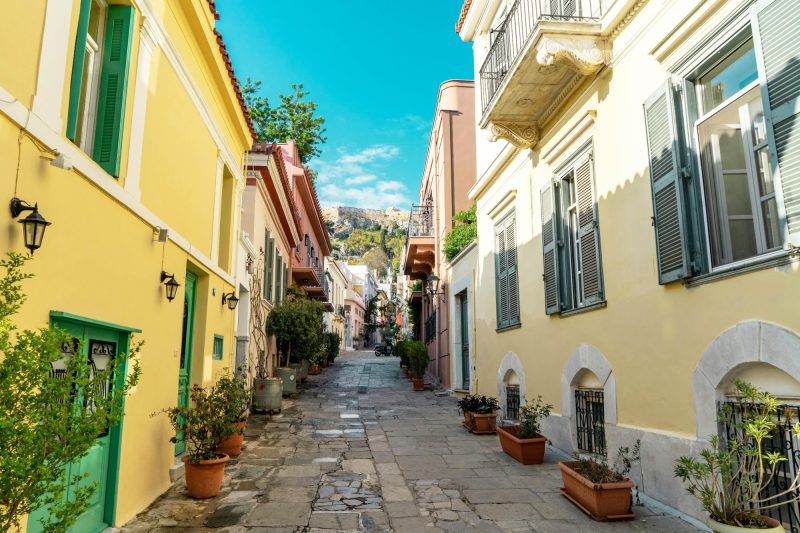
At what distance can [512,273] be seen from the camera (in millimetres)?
9828

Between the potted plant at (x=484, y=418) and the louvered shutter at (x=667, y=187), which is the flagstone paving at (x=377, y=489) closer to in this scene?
the potted plant at (x=484, y=418)

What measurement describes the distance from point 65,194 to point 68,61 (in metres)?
0.97

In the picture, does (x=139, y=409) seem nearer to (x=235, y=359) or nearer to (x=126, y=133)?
(x=126, y=133)

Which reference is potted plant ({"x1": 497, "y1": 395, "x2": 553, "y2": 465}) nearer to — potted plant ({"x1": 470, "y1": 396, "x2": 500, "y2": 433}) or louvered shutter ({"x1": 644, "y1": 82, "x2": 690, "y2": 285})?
potted plant ({"x1": 470, "y1": 396, "x2": 500, "y2": 433})

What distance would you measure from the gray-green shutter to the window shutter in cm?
845

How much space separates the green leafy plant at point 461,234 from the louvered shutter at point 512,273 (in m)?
4.83

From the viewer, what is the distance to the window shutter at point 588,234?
659 centimetres

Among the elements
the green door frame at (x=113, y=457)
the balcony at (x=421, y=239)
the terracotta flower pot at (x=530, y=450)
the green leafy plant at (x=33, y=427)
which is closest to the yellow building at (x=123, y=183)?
the green door frame at (x=113, y=457)

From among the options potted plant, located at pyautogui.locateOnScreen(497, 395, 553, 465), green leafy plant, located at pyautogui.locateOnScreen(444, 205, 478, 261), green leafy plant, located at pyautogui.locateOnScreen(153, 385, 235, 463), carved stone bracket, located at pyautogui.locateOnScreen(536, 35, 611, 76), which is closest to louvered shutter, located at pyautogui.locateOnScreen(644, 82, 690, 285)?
carved stone bracket, located at pyautogui.locateOnScreen(536, 35, 611, 76)

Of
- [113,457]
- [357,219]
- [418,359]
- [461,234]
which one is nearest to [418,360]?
[418,359]

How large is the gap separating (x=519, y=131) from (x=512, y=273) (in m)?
2.58

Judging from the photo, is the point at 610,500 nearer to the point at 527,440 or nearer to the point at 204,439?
the point at 527,440

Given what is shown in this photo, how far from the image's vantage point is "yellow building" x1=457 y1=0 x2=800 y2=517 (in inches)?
155

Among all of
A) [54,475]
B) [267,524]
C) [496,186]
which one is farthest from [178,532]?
[496,186]
